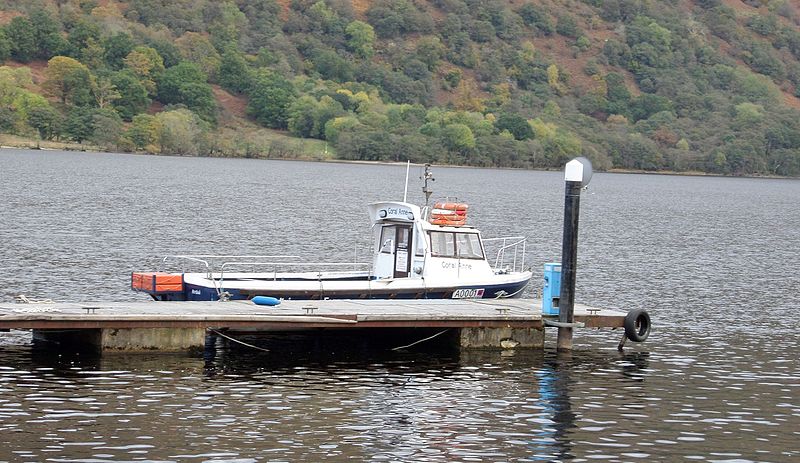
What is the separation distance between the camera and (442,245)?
39.5 metres

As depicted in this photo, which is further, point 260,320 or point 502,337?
point 502,337

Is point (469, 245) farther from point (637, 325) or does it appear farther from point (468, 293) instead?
point (637, 325)

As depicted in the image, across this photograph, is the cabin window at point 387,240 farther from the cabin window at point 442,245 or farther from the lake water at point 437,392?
the lake water at point 437,392

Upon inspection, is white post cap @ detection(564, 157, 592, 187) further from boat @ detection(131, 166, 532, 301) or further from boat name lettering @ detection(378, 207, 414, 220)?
boat name lettering @ detection(378, 207, 414, 220)

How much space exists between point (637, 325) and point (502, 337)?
3732mm

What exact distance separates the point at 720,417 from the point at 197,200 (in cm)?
8941

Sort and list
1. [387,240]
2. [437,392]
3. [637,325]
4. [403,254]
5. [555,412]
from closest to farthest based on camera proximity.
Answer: [555,412] < [437,392] < [637,325] < [403,254] < [387,240]

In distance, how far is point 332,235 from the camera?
78750mm

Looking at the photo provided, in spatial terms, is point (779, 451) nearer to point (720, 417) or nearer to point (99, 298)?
point (720, 417)

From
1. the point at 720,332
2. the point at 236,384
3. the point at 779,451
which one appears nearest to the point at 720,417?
the point at 779,451

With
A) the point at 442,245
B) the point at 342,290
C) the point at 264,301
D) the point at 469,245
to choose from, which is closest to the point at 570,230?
the point at 442,245

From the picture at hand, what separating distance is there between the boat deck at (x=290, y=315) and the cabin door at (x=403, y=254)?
2816 millimetres

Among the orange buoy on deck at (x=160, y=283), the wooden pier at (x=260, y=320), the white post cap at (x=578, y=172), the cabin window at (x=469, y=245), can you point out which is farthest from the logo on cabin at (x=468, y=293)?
the orange buoy on deck at (x=160, y=283)

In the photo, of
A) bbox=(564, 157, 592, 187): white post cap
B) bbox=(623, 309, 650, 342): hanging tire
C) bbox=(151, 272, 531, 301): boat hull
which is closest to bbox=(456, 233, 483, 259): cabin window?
bbox=(151, 272, 531, 301): boat hull
